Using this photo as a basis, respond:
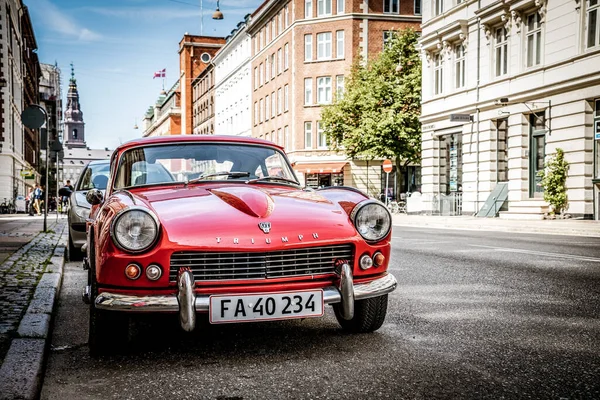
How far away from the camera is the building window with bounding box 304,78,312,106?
179ft

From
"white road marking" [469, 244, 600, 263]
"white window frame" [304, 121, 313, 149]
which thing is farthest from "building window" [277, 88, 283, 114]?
"white road marking" [469, 244, 600, 263]

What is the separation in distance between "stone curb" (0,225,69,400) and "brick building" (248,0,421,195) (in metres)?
45.9

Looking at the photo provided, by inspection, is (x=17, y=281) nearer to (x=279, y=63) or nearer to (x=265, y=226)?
(x=265, y=226)

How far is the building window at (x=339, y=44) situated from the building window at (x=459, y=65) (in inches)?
863

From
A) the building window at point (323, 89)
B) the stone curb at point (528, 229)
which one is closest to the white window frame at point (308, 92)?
the building window at point (323, 89)

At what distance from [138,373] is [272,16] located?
59.9 metres

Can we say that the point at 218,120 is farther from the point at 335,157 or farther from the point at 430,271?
the point at 430,271

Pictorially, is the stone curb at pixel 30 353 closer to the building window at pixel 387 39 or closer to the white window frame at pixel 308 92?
the building window at pixel 387 39

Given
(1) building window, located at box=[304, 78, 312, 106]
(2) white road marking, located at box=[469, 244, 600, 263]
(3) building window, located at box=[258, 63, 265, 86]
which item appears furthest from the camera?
(3) building window, located at box=[258, 63, 265, 86]

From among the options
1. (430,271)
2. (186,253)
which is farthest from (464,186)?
(186,253)

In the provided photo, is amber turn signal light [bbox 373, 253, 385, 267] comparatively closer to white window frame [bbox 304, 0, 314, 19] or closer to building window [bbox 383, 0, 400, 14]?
white window frame [bbox 304, 0, 314, 19]

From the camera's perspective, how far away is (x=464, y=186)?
30797 millimetres

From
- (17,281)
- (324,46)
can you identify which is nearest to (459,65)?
(324,46)

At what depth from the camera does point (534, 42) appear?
2623cm
